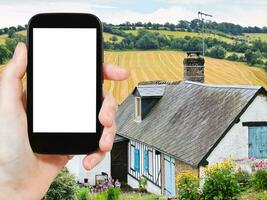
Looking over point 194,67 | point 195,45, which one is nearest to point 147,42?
point 195,45

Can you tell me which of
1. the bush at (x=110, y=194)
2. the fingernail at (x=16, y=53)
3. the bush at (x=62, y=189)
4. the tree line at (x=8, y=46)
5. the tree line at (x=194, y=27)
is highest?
the tree line at (x=194, y=27)

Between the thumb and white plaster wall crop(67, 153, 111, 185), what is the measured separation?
23.8 feet

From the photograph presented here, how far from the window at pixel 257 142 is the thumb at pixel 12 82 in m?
5.81

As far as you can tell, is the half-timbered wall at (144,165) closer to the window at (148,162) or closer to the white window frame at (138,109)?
the window at (148,162)

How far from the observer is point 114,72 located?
2.56 feet

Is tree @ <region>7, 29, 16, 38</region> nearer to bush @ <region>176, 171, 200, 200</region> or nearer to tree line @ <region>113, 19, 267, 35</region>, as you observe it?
tree line @ <region>113, 19, 267, 35</region>

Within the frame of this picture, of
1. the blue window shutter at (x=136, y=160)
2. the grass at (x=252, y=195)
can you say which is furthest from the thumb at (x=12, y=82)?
the blue window shutter at (x=136, y=160)

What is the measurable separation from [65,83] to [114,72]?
0.22 ft

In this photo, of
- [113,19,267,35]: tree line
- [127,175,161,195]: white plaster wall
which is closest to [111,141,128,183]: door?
[127,175,161,195]: white plaster wall

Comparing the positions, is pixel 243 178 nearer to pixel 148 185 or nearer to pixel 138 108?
pixel 148 185

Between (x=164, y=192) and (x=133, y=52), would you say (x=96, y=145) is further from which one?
(x=133, y=52)

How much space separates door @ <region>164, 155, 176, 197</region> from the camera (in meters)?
6.71

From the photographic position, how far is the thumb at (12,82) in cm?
73

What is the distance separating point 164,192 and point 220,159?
0.96 meters
